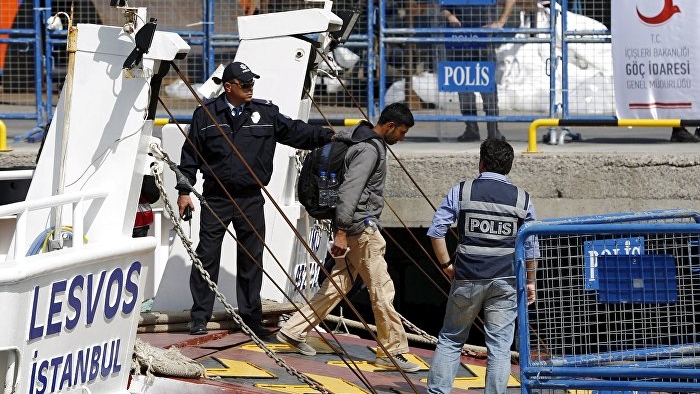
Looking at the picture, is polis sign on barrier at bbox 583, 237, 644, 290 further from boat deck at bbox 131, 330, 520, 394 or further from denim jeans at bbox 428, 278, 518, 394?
boat deck at bbox 131, 330, 520, 394

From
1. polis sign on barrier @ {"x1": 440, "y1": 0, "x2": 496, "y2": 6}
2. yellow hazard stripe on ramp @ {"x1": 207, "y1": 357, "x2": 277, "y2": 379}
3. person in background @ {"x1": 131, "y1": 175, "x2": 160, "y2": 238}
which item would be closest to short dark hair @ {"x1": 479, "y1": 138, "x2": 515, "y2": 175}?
yellow hazard stripe on ramp @ {"x1": 207, "y1": 357, "x2": 277, "y2": 379}

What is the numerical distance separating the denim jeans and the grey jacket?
902 mm

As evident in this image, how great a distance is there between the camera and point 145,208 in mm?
8266

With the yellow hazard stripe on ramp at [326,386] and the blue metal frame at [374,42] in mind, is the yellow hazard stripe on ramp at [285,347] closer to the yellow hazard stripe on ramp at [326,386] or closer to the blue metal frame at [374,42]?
the yellow hazard stripe on ramp at [326,386]

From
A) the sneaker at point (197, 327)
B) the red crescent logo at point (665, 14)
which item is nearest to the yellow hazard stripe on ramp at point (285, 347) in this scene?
the sneaker at point (197, 327)

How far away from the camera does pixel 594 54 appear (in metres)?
11.4

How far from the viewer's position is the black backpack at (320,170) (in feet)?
24.7

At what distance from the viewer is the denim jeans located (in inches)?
262

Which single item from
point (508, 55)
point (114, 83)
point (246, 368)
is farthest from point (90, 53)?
point (508, 55)

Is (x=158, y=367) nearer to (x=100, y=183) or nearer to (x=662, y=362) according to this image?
(x=100, y=183)

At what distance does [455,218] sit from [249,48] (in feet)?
8.75

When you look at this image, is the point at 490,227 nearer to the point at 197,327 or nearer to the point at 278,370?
the point at 278,370

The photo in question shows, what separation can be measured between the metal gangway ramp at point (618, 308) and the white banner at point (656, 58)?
441cm

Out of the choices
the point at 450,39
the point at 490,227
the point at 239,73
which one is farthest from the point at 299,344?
the point at 450,39
